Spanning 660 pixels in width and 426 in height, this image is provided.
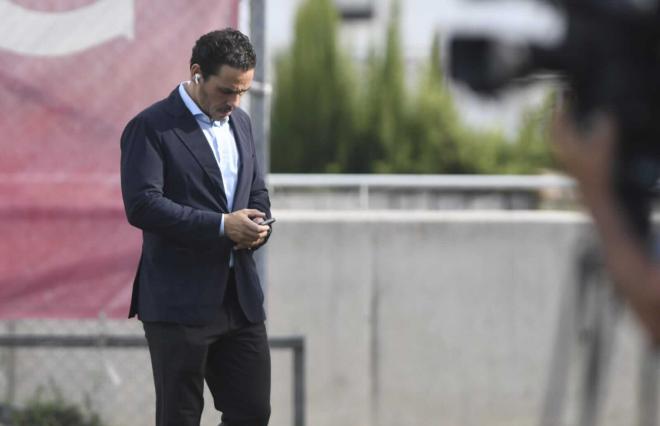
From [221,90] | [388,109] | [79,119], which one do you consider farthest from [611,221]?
[388,109]

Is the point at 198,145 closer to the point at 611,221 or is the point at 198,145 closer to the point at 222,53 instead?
the point at 222,53

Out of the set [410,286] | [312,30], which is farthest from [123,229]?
[312,30]

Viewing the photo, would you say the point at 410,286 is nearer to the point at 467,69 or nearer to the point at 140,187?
the point at 140,187

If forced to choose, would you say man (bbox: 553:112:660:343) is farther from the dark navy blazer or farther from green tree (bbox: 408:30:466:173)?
green tree (bbox: 408:30:466:173)

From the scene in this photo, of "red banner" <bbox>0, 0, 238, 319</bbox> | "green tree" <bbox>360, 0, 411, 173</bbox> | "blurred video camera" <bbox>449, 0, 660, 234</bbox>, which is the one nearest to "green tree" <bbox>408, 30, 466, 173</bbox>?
"green tree" <bbox>360, 0, 411, 173</bbox>

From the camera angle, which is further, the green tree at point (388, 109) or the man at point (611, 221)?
the green tree at point (388, 109)

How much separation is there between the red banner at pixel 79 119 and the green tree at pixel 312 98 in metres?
32.3

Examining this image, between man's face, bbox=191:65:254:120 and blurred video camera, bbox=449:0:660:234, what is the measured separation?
Result: 2.50m

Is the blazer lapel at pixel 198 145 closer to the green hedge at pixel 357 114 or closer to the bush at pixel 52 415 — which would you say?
the bush at pixel 52 415

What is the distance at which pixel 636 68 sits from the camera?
6.90ft

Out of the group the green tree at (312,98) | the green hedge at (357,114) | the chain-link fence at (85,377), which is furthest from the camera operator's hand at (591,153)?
the green tree at (312,98)

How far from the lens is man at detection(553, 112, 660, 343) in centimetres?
199

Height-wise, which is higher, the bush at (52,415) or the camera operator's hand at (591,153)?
the camera operator's hand at (591,153)

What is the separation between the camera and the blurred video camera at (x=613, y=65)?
207cm
